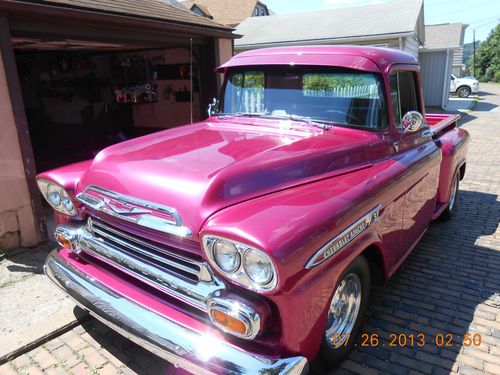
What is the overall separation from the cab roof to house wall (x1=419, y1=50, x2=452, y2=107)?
16.7 meters

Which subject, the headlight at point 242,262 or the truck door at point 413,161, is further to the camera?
the truck door at point 413,161

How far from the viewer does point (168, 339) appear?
1.97 m

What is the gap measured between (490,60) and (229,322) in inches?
2107

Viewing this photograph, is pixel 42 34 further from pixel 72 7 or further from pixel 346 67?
pixel 346 67

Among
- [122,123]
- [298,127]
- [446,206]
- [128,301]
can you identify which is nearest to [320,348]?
[128,301]

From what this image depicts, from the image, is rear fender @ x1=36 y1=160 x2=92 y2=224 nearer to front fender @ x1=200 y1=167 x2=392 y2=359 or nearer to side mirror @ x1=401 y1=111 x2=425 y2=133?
front fender @ x1=200 y1=167 x2=392 y2=359

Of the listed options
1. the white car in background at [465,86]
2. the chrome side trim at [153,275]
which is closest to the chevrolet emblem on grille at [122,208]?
the chrome side trim at [153,275]

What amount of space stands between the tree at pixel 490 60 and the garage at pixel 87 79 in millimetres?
42699

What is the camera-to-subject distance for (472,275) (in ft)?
12.3

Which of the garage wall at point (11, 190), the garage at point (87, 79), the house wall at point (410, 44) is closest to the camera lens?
the garage wall at point (11, 190)

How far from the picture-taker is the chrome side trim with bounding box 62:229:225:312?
1.97 metres

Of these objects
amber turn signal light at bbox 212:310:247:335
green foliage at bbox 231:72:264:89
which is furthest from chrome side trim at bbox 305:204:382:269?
green foliage at bbox 231:72:264:89

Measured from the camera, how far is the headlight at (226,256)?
6.03 ft

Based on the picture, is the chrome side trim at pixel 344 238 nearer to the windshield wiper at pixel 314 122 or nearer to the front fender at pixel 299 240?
the front fender at pixel 299 240
